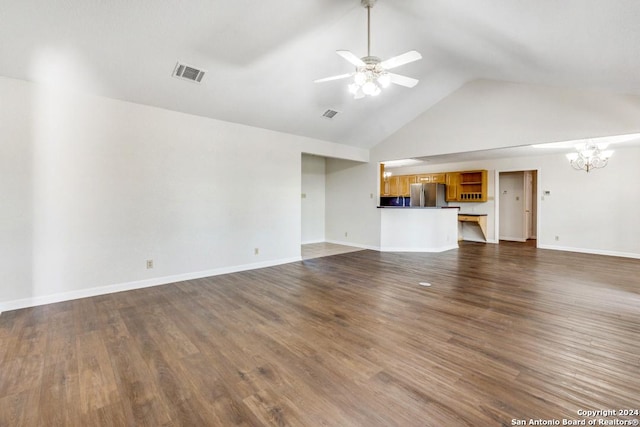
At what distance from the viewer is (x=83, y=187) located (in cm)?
361

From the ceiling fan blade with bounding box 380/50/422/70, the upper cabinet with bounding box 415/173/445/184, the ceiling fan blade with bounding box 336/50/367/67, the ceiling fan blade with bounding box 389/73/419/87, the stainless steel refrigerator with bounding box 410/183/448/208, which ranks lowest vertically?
the stainless steel refrigerator with bounding box 410/183/448/208

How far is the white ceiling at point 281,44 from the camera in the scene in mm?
2701

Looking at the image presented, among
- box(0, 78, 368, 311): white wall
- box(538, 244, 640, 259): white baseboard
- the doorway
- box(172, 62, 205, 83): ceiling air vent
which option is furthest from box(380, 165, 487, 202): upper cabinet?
box(172, 62, 205, 83): ceiling air vent

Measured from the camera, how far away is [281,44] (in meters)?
3.61

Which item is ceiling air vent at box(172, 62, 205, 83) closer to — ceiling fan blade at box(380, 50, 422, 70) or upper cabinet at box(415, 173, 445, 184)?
ceiling fan blade at box(380, 50, 422, 70)

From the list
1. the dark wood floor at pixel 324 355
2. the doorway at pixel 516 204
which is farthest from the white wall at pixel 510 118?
the doorway at pixel 516 204

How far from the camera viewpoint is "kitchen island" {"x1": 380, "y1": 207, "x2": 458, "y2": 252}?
684 centimetres

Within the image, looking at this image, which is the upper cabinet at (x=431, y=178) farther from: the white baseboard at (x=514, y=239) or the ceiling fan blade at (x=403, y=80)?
the ceiling fan blade at (x=403, y=80)

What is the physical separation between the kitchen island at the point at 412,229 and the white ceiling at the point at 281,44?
3081 mm

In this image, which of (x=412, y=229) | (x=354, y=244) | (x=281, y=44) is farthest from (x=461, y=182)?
(x=281, y=44)

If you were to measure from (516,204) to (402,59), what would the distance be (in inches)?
322

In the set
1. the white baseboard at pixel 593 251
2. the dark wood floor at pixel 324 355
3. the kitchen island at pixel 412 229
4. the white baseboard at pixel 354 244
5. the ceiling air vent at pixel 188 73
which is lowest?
the dark wood floor at pixel 324 355

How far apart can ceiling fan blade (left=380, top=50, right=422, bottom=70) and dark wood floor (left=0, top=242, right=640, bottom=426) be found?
8.41 ft

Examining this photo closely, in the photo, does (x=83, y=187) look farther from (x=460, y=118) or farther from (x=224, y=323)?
(x=460, y=118)
